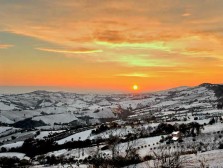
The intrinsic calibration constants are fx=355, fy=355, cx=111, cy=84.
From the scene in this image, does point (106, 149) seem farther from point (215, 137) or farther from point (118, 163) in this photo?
point (118, 163)

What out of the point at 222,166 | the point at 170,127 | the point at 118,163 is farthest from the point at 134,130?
the point at 222,166

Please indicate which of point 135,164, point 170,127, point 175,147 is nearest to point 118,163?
point 135,164

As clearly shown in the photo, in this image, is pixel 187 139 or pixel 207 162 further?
pixel 187 139

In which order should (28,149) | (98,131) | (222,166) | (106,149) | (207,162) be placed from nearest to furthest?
(222,166), (207,162), (106,149), (28,149), (98,131)

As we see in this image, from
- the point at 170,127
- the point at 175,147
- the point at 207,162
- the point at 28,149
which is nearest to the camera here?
the point at 207,162

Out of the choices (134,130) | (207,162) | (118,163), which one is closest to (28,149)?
(134,130)

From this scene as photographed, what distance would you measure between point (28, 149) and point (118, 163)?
108 meters

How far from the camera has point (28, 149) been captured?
149 metres

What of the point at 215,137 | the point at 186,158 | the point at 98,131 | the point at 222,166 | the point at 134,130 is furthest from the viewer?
the point at 98,131

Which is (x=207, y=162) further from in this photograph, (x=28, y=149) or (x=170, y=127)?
(x=28, y=149)

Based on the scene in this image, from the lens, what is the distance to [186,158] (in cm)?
4538

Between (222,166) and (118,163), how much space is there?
14.5 m

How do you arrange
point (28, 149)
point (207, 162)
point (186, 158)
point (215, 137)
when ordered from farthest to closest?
1. point (28, 149)
2. point (215, 137)
3. point (186, 158)
4. point (207, 162)

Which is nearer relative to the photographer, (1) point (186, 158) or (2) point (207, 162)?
(2) point (207, 162)
